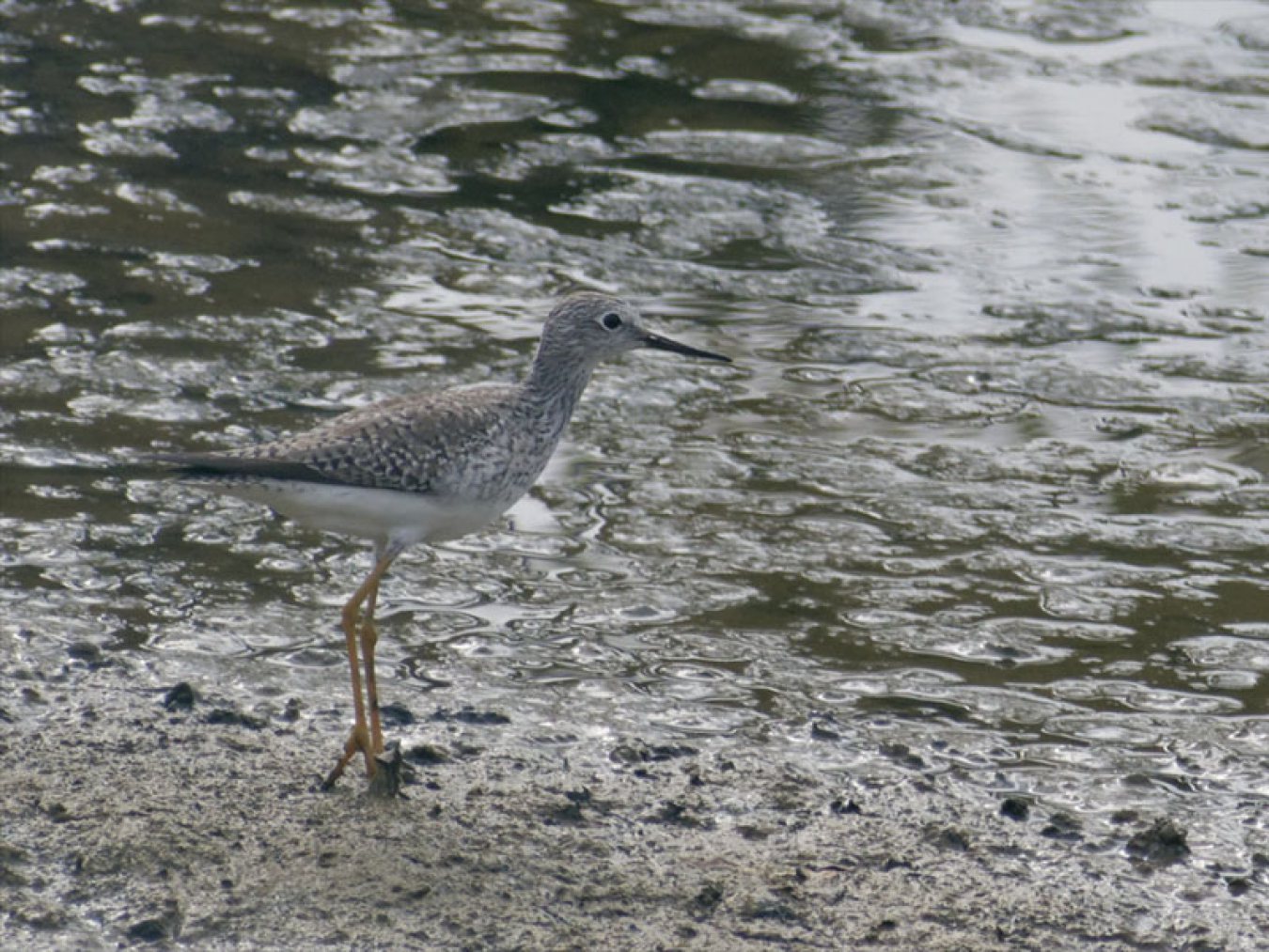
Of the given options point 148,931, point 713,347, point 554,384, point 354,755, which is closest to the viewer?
point 148,931

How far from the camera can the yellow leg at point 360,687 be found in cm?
634

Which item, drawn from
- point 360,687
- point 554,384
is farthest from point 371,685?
point 554,384

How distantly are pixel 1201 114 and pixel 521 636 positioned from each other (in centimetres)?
766

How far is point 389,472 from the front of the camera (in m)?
6.59

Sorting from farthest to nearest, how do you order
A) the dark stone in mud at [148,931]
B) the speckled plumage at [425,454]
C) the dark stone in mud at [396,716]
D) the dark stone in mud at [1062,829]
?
the dark stone in mud at [396,716]
the speckled plumage at [425,454]
the dark stone in mud at [1062,829]
the dark stone in mud at [148,931]

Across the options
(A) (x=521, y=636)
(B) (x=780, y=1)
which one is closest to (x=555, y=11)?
(B) (x=780, y=1)

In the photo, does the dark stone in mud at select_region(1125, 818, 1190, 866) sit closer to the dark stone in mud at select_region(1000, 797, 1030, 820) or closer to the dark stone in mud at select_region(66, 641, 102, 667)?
the dark stone in mud at select_region(1000, 797, 1030, 820)

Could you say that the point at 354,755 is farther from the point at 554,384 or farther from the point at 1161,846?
the point at 1161,846

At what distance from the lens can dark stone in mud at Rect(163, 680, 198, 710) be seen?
263 inches

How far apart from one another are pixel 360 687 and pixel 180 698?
69 centimetres

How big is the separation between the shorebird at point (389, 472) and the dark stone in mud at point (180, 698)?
58cm

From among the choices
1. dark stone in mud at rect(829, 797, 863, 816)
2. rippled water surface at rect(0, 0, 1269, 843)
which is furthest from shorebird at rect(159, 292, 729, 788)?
dark stone in mud at rect(829, 797, 863, 816)

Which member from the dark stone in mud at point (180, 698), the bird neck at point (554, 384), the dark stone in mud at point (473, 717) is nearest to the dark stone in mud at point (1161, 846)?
the dark stone in mud at point (473, 717)

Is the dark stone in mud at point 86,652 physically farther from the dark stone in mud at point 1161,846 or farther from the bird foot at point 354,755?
Result: the dark stone in mud at point 1161,846
